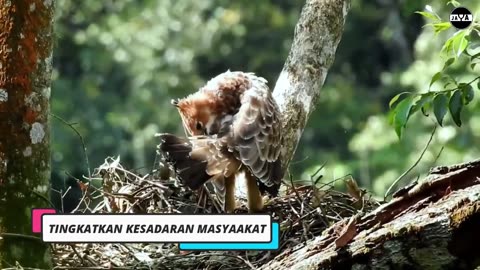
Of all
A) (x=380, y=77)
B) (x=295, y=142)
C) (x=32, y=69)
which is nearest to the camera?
(x=32, y=69)

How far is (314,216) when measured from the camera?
4.28 m

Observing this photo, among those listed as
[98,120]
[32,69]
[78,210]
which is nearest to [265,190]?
[78,210]

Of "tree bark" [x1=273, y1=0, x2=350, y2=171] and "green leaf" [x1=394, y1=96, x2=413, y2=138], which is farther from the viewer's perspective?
"tree bark" [x1=273, y1=0, x2=350, y2=171]

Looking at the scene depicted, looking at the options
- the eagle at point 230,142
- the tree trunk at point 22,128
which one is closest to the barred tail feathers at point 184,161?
the eagle at point 230,142

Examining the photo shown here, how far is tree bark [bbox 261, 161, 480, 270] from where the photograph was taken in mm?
2799

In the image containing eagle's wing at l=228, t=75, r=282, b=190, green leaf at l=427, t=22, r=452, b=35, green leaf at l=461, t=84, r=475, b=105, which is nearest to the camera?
green leaf at l=461, t=84, r=475, b=105

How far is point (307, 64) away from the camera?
5.03m

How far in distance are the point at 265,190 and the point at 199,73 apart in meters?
13.1

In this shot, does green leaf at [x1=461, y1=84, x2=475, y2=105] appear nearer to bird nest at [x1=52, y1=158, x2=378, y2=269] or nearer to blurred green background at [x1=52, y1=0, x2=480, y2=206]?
bird nest at [x1=52, y1=158, x2=378, y2=269]

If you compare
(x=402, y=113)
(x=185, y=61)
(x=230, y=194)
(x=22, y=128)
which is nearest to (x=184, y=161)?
(x=230, y=194)

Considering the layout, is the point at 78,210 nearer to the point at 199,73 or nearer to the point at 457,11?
the point at 457,11

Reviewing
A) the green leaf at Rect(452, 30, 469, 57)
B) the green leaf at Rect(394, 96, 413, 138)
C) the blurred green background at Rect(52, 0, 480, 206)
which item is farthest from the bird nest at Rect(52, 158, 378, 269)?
the blurred green background at Rect(52, 0, 480, 206)

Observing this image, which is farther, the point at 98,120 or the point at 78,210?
the point at 98,120

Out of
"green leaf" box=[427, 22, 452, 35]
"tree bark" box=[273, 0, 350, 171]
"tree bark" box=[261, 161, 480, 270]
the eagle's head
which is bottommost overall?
"tree bark" box=[261, 161, 480, 270]
